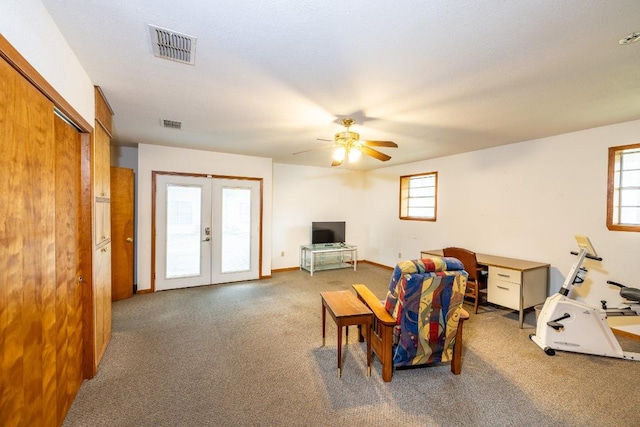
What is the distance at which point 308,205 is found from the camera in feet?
20.7

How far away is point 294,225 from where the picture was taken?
6.16 metres

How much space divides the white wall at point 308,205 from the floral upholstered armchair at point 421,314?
13.2 ft

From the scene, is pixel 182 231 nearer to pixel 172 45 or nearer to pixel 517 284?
pixel 172 45

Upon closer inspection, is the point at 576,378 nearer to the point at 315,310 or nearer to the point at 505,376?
the point at 505,376

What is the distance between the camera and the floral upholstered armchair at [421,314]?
204 cm

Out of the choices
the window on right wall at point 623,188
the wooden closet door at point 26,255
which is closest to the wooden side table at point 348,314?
the wooden closet door at point 26,255

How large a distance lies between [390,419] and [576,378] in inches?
69.8

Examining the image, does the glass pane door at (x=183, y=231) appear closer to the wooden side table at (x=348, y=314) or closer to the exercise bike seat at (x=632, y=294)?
the wooden side table at (x=348, y=314)

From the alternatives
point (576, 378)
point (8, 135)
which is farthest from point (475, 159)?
point (8, 135)

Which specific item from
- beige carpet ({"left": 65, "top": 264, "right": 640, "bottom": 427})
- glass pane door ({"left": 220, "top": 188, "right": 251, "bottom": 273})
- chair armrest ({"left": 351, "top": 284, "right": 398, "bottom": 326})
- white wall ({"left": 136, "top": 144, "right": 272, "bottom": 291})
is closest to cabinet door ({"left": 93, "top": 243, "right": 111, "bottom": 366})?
beige carpet ({"left": 65, "top": 264, "right": 640, "bottom": 427})

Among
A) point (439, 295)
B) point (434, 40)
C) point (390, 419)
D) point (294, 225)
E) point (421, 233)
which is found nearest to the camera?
point (434, 40)

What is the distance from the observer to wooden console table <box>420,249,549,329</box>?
3269 millimetres

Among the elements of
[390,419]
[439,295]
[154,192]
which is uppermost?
[154,192]

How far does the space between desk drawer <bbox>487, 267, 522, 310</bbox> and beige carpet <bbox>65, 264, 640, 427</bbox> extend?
0.29m
